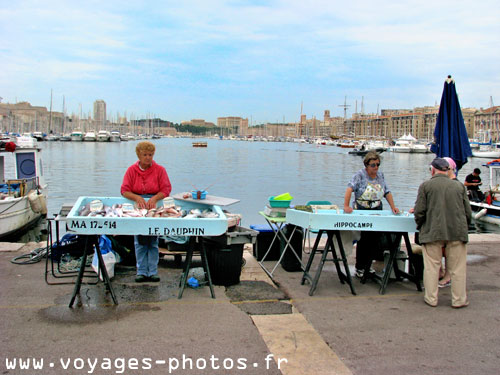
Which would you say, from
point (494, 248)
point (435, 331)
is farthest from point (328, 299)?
point (494, 248)

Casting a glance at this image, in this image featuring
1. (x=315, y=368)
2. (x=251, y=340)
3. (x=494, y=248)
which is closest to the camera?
(x=315, y=368)

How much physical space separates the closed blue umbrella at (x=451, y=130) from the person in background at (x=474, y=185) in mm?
10549

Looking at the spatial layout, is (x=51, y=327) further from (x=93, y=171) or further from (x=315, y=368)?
(x=93, y=171)

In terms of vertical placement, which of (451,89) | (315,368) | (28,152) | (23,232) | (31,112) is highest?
(31,112)

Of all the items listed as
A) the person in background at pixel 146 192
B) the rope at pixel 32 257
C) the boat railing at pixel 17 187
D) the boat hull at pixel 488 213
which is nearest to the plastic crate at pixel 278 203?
the person in background at pixel 146 192

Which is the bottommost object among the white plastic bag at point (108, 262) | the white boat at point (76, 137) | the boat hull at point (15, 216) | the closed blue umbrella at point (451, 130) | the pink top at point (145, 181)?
the boat hull at point (15, 216)

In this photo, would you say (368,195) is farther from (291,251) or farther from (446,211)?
(291,251)

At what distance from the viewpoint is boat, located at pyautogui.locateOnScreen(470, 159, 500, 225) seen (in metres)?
18.2

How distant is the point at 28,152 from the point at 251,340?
603 inches

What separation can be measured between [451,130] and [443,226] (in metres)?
4.45

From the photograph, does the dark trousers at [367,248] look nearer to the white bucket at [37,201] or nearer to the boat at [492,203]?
the boat at [492,203]

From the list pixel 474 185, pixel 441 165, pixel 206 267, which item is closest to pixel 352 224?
pixel 441 165

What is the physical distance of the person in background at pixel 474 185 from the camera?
62.3ft

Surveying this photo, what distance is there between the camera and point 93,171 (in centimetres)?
4869
